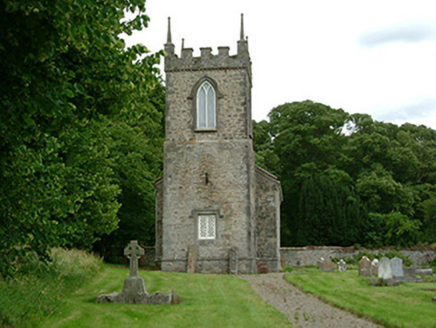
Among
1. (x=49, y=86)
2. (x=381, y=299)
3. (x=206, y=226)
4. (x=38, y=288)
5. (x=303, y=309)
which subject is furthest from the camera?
(x=206, y=226)

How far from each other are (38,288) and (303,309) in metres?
6.10

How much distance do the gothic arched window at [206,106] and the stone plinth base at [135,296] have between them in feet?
46.3

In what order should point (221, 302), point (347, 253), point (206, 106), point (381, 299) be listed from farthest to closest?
point (347, 253)
point (206, 106)
point (381, 299)
point (221, 302)

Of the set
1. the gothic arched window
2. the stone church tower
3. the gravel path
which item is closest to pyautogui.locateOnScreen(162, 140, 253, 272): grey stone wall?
the stone church tower

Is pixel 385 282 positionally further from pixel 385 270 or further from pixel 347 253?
pixel 347 253

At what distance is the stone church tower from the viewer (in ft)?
86.2

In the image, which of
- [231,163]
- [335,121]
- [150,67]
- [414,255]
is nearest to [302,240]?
[414,255]

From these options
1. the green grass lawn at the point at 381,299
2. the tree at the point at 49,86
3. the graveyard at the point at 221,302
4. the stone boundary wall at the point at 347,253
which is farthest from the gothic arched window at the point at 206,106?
the tree at the point at 49,86

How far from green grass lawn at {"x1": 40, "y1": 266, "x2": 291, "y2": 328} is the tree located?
1620 millimetres

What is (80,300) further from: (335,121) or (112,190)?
(335,121)

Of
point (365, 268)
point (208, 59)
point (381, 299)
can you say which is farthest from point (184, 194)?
point (381, 299)

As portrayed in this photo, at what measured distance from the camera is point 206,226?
26.5m

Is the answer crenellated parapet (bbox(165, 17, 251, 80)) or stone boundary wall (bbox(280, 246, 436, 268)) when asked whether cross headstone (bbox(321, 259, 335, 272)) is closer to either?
stone boundary wall (bbox(280, 246, 436, 268))

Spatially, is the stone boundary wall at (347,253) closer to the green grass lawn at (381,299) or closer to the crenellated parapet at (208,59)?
the crenellated parapet at (208,59)
